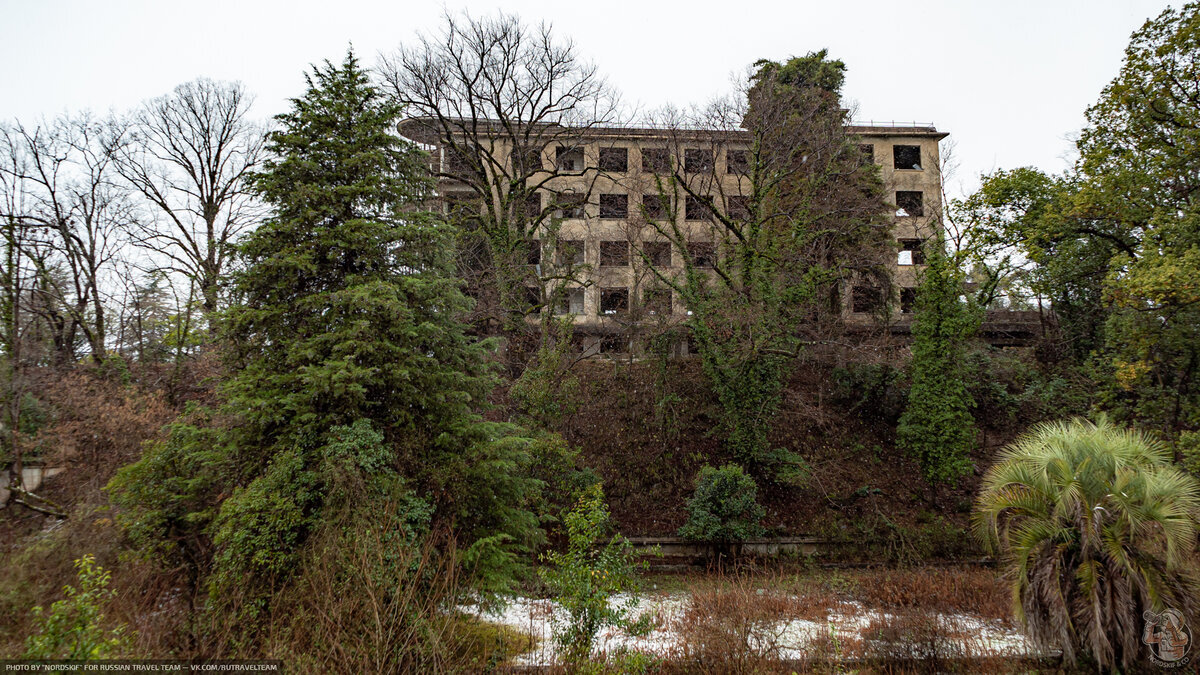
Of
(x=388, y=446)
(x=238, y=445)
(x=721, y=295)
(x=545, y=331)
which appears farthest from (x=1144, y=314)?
(x=238, y=445)

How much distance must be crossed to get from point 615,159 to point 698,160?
5.03 meters

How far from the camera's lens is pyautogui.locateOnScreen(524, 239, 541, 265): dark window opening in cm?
2316

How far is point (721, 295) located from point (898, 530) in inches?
331

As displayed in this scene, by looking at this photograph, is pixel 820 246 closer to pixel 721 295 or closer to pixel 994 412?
pixel 721 295

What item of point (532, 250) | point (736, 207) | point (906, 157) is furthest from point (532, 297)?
point (906, 157)

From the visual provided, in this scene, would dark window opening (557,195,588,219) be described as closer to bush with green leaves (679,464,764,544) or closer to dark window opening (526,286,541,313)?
dark window opening (526,286,541,313)

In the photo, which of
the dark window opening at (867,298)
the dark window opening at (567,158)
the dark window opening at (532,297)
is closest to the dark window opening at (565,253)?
the dark window opening at (532,297)

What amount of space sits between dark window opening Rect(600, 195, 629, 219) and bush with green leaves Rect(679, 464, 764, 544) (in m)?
16.8

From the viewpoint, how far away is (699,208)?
2523cm

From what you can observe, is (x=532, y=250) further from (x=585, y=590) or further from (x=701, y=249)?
(x=585, y=590)

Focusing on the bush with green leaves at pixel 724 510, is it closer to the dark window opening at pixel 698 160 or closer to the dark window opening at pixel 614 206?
the dark window opening at pixel 698 160

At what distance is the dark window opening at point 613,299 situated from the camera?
83.7 ft

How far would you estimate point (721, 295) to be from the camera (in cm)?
1930

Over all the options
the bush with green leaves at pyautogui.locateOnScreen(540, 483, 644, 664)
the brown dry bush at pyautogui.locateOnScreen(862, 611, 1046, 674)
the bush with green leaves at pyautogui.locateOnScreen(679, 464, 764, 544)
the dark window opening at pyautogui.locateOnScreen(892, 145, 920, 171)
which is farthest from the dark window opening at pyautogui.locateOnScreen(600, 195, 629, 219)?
the bush with green leaves at pyautogui.locateOnScreen(540, 483, 644, 664)
